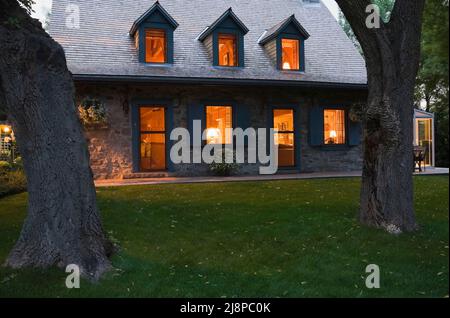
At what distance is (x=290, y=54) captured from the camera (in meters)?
14.5

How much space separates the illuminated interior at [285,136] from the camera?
46.5ft

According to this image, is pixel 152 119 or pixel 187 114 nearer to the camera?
pixel 187 114

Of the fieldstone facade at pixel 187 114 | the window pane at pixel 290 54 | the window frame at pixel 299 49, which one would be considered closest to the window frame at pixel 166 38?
the fieldstone facade at pixel 187 114

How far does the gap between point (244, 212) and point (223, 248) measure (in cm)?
196

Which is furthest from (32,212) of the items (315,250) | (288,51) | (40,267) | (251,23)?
(251,23)

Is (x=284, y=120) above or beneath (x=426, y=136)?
above

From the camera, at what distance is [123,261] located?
4.42 metres

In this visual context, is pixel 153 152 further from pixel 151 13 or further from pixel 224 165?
pixel 151 13

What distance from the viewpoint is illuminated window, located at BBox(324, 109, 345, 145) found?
14.7 metres

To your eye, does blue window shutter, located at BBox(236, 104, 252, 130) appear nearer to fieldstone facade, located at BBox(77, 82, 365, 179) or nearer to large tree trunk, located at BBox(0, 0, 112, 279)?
fieldstone facade, located at BBox(77, 82, 365, 179)

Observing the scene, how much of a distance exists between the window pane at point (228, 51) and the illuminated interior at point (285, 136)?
2.22 metres

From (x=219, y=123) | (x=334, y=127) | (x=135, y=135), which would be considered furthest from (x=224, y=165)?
(x=334, y=127)

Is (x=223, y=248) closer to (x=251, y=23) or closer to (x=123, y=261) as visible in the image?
(x=123, y=261)

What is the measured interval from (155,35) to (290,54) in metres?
4.52
